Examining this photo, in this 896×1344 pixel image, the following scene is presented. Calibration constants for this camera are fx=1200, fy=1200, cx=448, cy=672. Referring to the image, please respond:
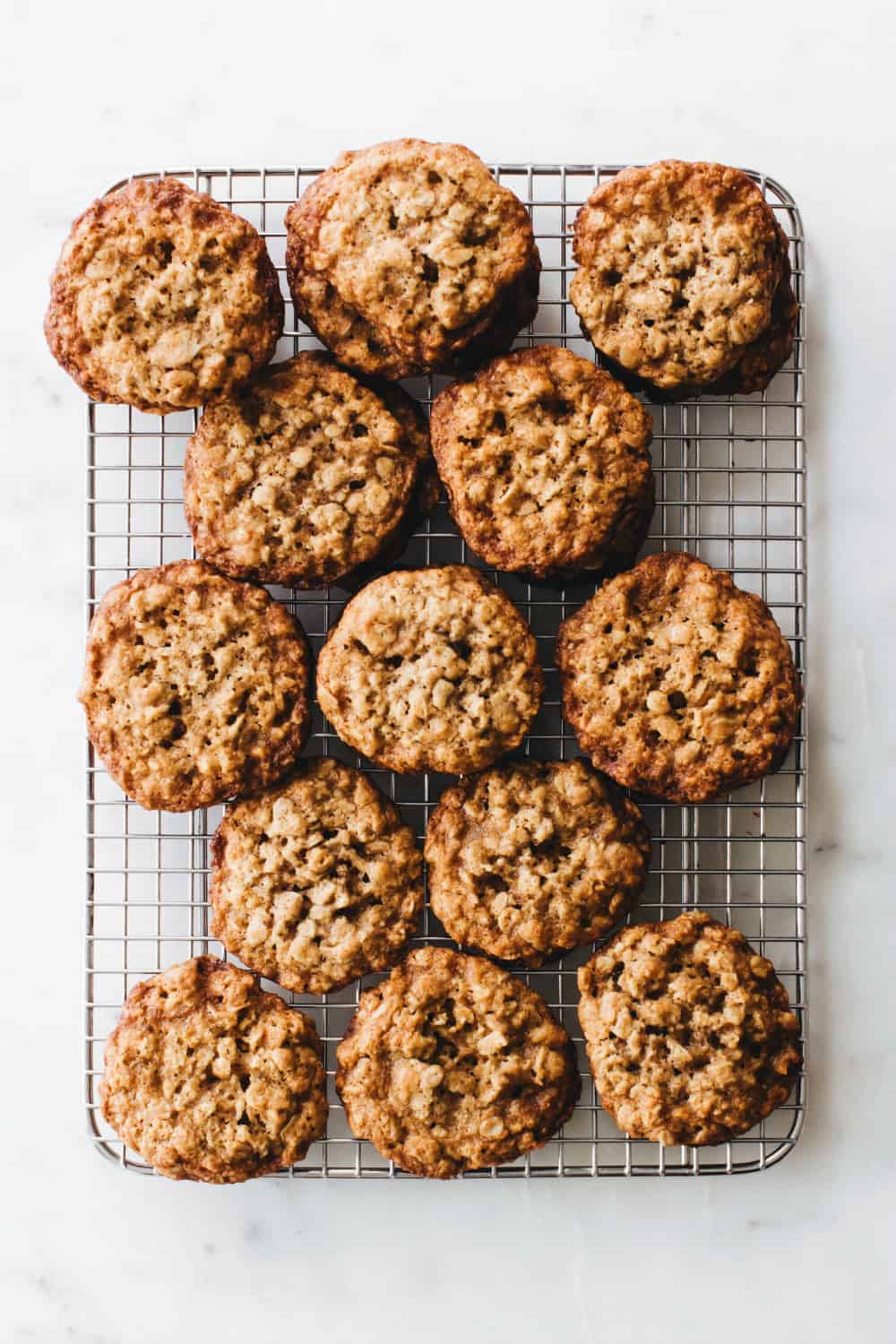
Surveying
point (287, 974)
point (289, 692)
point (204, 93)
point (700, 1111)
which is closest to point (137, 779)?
point (289, 692)

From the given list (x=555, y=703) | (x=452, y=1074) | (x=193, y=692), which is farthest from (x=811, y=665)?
(x=193, y=692)

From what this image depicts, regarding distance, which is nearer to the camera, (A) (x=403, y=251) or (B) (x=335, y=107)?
(A) (x=403, y=251)

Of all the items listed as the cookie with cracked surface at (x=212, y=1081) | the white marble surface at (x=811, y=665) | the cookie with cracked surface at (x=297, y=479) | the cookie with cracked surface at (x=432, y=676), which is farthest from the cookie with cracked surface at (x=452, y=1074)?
the cookie with cracked surface at (x=297, y=479)

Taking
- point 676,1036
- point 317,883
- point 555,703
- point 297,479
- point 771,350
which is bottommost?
point 676,1036

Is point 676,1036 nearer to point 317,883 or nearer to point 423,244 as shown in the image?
point 317,883

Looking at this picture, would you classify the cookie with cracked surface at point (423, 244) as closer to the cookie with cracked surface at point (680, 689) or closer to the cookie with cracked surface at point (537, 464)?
the cookie with cracked surface at point (537, 464)

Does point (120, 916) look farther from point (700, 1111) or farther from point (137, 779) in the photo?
point (700, 1111)
